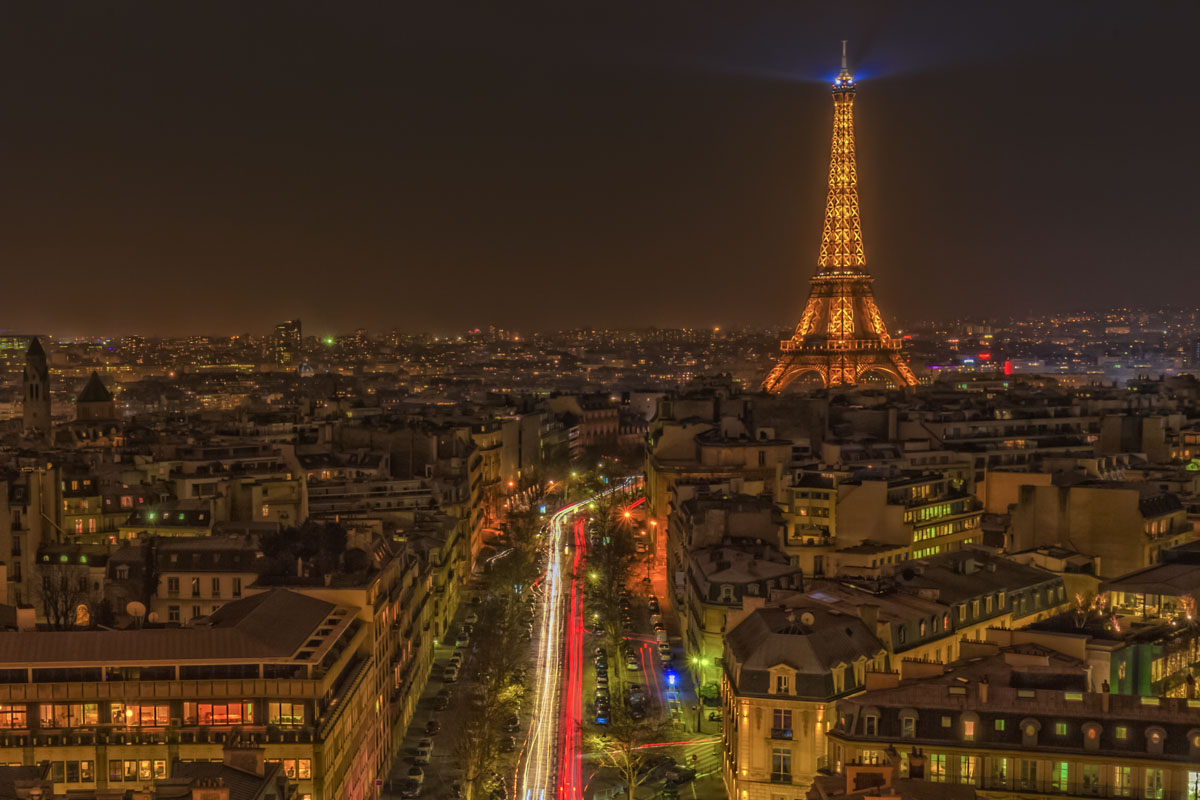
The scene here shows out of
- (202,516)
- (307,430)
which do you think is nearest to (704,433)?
(307,430)

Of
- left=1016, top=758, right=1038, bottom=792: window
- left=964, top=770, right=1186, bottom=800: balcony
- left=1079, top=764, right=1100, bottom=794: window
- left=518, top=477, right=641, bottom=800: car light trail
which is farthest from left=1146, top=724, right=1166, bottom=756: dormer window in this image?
left=518, top=477, right=641, bottom=800: car light trail

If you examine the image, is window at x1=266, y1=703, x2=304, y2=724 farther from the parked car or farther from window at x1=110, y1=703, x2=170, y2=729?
the parked car

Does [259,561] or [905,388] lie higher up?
[905,388]

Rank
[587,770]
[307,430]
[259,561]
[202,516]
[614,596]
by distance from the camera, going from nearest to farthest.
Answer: [587,770] < [259,561] < [202,516] < [614,596] < [307,430]

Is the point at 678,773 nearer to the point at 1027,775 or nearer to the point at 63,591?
the point at 1027,775

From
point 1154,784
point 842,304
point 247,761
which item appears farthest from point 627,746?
point 842,304

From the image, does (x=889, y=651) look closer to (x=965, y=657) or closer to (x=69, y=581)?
(x=965, y=657)

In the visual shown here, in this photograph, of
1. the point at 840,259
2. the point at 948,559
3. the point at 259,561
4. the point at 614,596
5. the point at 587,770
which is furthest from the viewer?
the point at 840,259

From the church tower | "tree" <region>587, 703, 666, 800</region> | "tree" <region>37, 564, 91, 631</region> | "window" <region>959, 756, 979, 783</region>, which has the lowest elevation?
"tree" <region>587, 703, 666, 800</region>
